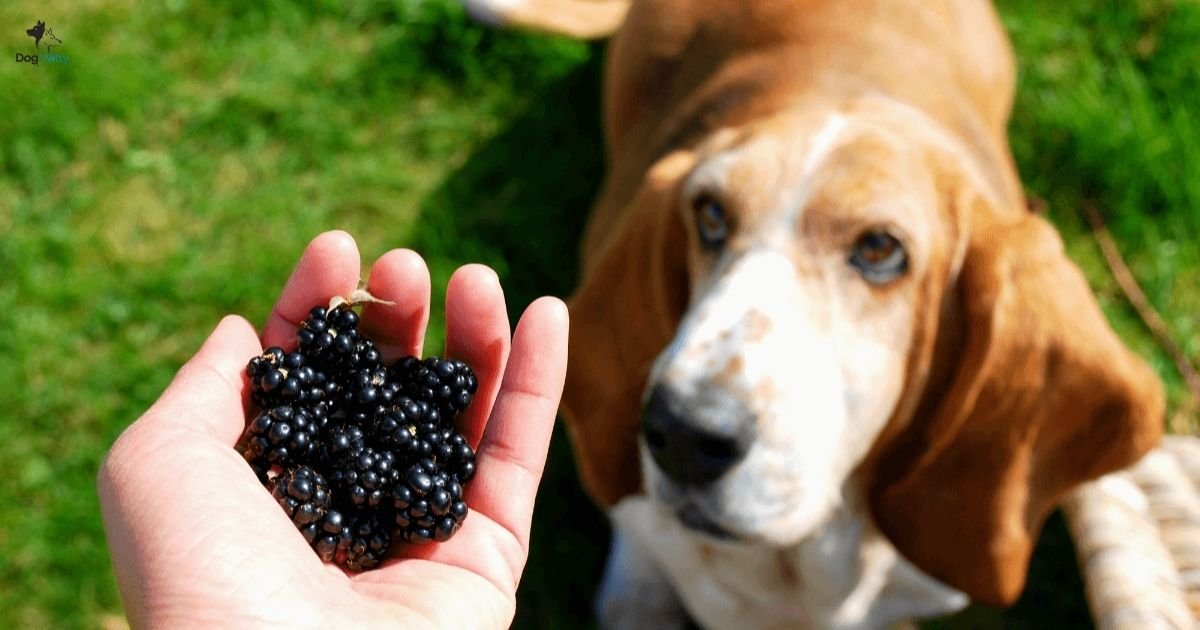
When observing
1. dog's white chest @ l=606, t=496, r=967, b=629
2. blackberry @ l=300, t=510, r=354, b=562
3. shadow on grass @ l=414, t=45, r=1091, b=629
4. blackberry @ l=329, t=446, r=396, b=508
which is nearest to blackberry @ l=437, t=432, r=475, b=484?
blackberry @ l=329, t=446, r=396, b=508

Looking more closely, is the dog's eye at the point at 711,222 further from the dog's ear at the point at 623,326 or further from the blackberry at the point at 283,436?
the blackberry at the point at 283,436

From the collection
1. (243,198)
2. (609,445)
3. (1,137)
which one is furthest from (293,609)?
(1,137)

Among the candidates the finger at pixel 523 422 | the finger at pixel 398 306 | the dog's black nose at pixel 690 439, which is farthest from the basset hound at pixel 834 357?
the finger at pixel 398 306

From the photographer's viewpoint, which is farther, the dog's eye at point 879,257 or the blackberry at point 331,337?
the dog's eye at point 879,257

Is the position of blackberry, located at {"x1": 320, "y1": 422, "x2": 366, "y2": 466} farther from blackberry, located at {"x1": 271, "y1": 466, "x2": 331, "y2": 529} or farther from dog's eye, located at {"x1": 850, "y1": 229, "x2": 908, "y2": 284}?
dog's eye, located at {"x1": 850, "y1": 229, "x2": 908, "y2": 284}

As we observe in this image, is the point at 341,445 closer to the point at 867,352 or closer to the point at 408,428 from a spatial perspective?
the point at 408,428

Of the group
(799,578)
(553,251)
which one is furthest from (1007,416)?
(553,251)
